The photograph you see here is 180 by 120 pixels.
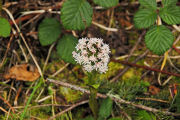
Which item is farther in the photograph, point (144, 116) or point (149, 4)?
point (149, 4)

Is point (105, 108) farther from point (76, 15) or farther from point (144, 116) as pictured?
point (76, 15)

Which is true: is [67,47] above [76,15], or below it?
below

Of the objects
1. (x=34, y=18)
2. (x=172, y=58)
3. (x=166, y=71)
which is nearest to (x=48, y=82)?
(x=34, y=18)

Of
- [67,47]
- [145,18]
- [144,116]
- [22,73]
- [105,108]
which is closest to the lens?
[144,116]

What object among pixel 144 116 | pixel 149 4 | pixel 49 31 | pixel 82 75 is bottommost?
pixel 144 116

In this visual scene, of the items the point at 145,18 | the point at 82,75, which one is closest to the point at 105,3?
the point at 145,18

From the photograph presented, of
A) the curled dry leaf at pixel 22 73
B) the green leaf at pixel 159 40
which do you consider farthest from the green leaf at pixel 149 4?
the curled dry leaf at pixel 22 73

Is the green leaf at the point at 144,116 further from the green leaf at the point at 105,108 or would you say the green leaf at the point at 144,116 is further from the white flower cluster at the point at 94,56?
the white flower cluster at the point at 94,56

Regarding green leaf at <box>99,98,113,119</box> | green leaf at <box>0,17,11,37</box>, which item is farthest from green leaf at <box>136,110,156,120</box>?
green leaf at <box>0,17,11,37</box>
